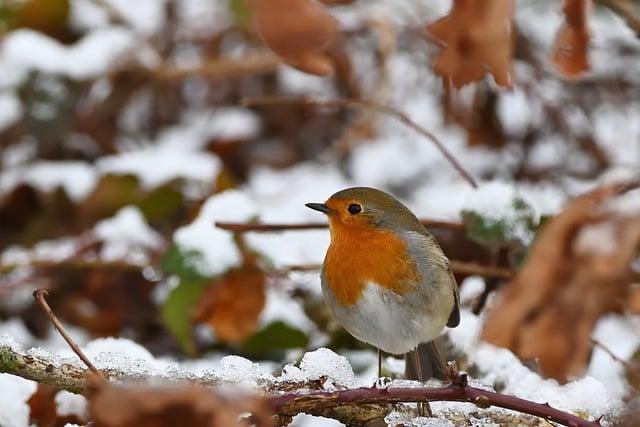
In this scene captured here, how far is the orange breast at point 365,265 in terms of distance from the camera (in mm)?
2125

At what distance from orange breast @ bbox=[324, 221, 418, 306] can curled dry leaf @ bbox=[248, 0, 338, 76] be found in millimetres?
1087

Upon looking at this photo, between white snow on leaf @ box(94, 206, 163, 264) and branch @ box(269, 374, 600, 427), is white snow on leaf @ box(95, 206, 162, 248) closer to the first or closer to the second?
white snow on leaf @ box(94, 206, 163, 264)

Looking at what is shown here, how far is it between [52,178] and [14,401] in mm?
1778

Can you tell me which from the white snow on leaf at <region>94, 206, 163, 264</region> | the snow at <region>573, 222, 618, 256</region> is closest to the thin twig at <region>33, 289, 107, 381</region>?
the snow at <region>573, 222, 618, 256</region>

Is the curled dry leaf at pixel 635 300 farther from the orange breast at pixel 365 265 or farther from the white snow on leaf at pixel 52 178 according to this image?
the white snow on leaf at pixel 52 178

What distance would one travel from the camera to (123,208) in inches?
132

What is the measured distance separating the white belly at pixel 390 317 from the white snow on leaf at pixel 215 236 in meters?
0.51

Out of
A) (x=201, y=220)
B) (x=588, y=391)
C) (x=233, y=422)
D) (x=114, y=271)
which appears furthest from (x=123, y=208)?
(x=233, y=422)

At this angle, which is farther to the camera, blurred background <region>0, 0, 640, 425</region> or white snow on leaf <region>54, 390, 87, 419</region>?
blurred background <region>0, 0, 640, 425</region>

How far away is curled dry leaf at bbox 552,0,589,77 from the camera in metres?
1.15

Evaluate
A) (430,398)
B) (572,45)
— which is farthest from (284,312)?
(572,45)

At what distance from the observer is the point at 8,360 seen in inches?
51.9

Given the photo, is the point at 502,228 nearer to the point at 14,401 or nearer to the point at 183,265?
the point at 183,265

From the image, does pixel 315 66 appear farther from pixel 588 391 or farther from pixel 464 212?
pixel 464 212
